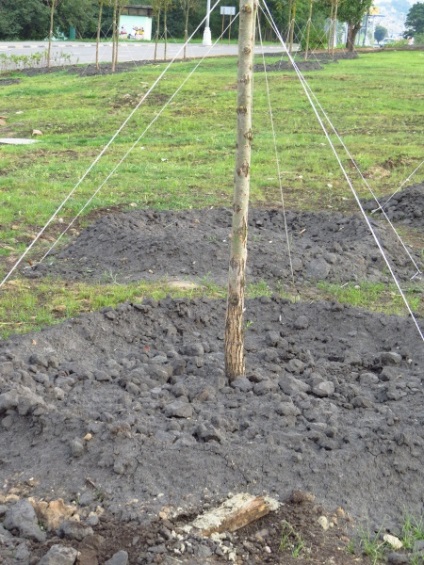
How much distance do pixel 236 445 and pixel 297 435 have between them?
33 centimetres

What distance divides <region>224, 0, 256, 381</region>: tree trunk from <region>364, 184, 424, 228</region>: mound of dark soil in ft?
16.5

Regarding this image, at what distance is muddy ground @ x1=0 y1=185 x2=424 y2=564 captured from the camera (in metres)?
3.61

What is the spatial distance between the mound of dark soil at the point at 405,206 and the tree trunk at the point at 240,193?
16.5ft

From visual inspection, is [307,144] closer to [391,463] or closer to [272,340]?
[272,340]

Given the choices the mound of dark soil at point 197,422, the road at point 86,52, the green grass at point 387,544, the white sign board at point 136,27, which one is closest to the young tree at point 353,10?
the road at point 86,52

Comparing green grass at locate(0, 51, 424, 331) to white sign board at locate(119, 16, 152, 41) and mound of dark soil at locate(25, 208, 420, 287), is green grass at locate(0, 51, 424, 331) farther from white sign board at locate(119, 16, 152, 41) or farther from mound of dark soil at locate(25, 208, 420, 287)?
white sign board at locate(119, 16, 152, 41)

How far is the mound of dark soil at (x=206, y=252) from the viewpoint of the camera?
754 centimetres

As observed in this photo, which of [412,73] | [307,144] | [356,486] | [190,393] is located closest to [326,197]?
[307,144]

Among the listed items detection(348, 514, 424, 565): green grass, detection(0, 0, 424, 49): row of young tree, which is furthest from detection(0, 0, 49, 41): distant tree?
detection(348, 514, 424, 565): green grass

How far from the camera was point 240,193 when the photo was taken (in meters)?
4.82

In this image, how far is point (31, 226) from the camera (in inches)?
350

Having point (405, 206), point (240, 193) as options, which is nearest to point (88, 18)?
point (405, 206)

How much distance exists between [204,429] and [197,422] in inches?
6.8

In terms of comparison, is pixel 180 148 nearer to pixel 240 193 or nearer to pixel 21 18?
pixel 240 193
